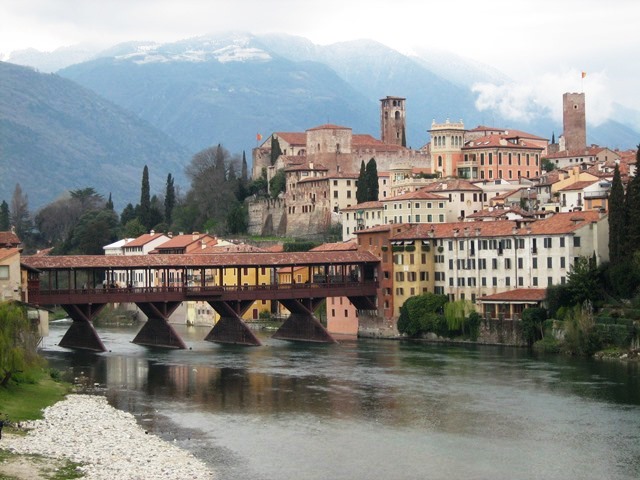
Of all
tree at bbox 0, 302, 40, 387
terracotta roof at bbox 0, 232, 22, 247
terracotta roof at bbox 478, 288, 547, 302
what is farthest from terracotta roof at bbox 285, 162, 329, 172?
tree at bbox 0, 302, 40, 387

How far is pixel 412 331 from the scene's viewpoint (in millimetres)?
86312

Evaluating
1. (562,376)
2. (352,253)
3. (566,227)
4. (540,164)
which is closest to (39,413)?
(562,376)

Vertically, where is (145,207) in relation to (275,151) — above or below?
below

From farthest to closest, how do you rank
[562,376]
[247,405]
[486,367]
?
1. [486,367]
2. [562,376]
3. [247,405]

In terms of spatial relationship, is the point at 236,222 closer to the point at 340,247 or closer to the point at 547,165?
the point at 547,165

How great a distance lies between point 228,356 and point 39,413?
28.8 meters

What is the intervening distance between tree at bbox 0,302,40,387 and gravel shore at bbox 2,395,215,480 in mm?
1997

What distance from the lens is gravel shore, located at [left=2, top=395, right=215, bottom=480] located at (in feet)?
126

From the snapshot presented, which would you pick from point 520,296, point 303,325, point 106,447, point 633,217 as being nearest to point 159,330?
point 303,325

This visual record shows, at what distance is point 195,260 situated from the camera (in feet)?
288

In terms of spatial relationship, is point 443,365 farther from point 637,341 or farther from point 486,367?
point 637,341

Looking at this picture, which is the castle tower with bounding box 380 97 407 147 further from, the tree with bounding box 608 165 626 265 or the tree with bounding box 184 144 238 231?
the tree with bounding box 608 165 626 265

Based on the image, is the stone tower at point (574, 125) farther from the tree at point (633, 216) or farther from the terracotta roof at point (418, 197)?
the tree at point (633, 216)

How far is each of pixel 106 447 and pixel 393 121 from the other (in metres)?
131
